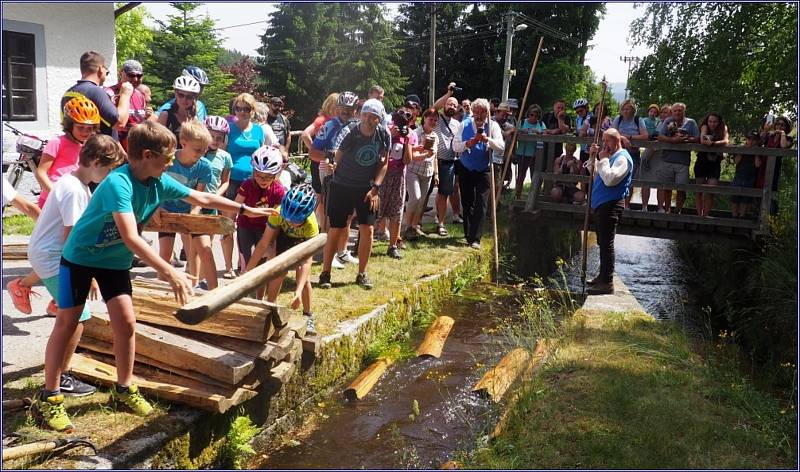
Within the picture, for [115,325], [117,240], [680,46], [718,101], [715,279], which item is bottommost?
[715,279]

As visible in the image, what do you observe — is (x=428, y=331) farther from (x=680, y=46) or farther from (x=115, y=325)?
(x=680, y=46)

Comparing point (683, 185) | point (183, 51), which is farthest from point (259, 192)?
point (183, 51)

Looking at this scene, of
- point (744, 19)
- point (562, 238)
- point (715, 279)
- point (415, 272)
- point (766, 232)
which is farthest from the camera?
point (562, 238)

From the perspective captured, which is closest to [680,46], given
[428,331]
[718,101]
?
[718,101]

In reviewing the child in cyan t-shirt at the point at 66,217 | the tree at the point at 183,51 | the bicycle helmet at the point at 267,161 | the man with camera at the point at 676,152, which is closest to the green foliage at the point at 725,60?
the man with camera at the point at 676,152

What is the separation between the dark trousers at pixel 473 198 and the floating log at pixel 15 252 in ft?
18.7

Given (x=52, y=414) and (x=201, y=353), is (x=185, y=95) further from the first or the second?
(x=52, y=414)

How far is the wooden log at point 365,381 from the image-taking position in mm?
5621

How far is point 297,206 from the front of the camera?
506 cm

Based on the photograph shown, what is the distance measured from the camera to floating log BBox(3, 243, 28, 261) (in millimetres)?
6418

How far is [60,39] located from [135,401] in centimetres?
929

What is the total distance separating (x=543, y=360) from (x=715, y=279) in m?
7.05

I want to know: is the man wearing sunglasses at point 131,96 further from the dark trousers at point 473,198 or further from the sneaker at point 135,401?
the dark trousers at point 473,198

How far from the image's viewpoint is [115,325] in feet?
12.8
